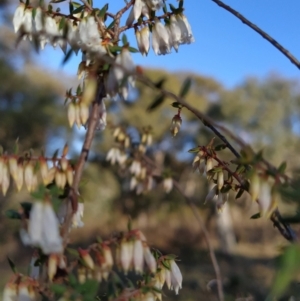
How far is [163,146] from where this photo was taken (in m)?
17.3

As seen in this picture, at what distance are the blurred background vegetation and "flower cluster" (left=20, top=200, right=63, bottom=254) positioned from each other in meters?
9.93

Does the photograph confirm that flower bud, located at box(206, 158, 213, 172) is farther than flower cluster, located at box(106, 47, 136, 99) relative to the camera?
Yes

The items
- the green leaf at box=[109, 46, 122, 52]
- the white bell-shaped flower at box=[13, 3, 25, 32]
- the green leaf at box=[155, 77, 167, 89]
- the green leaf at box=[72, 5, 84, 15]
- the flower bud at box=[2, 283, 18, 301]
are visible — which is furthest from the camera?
the white bell-shaped flower at box=[13, 3, 25, 32]

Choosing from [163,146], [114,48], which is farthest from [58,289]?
[163,146]

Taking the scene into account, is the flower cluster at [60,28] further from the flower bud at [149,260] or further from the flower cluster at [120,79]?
the flower bud at [149,260]

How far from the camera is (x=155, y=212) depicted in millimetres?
17656

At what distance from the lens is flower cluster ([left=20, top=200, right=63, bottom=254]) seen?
0.70 m

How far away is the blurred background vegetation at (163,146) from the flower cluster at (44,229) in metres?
9.93

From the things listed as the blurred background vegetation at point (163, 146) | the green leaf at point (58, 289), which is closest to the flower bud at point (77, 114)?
the green leaf at point (58, 289)

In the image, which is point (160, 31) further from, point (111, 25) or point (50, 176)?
point (50, 176)

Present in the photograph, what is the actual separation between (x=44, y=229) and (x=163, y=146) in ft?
54.3

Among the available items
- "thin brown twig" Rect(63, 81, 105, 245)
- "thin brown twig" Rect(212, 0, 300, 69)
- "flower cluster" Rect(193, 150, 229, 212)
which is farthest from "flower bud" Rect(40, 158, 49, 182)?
"thin brown twig" Rect(212, 0, 300, 69)

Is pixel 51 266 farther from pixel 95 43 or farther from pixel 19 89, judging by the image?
pixel 19 89

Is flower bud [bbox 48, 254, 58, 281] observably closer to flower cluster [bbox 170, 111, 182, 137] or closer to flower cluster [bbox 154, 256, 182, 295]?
flower cluster [bbox 154, 256, 182, 295]
